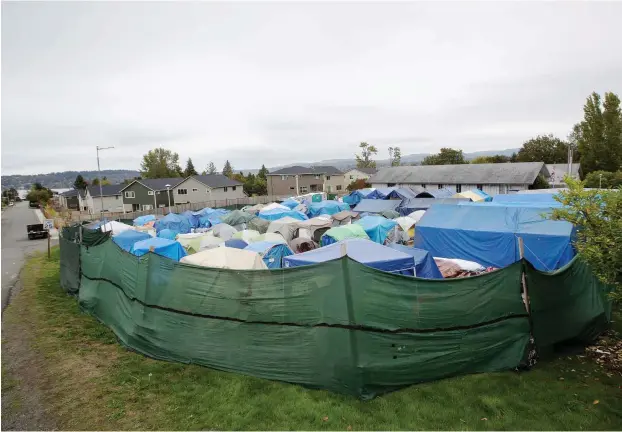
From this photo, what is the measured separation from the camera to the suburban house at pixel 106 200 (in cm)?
6719

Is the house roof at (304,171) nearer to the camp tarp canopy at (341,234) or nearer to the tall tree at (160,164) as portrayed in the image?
the tall tree at (160,164)

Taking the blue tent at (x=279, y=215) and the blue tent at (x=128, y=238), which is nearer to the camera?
the blue tent at (x=128, y=238)

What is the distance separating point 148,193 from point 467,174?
4899 centimetres

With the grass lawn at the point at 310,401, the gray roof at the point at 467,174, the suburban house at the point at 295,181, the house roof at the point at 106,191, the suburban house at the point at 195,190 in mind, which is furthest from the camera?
the suburban house at the point at 295,181

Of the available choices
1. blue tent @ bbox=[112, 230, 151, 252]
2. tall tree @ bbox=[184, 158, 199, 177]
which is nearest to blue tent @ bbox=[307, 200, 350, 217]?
blue tent @ bbox=[112, 230, 151, 252]

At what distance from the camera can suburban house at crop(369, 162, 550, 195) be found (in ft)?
153

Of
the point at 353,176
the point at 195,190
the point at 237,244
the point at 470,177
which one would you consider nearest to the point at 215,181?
the point at 195,190

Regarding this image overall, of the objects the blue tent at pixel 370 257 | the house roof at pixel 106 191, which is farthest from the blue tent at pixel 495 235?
the house roof at pixel 106 191

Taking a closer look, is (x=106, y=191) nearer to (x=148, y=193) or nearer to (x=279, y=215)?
(x=148, y=193)

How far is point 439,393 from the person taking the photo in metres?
5.90

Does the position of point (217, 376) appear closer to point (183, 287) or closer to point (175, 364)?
point (175, 364)

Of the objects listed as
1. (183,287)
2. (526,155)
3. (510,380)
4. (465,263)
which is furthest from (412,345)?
(526,155)

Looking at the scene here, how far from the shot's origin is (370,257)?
1062cm

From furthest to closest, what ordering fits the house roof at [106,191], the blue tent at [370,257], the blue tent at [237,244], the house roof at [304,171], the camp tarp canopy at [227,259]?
1. the house roof at [304,171]
2. the house roof at [106,191]
3. the blue tent at [237,244]
4. the camp tarp canopy at [227,259]
5. the blue tent at [370,257]
